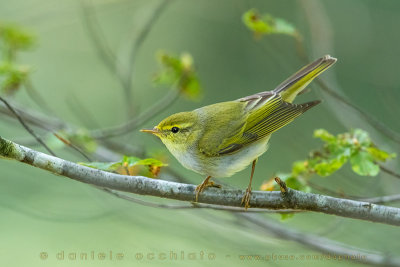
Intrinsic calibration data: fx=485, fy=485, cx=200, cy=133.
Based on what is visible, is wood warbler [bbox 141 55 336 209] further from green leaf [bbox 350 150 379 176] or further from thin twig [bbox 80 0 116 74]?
thin twig [bbox 80 0 116 74]

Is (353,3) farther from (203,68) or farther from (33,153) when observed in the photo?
(33,153)

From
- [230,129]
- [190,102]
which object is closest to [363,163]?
[230,129]

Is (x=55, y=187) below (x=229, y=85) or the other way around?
below

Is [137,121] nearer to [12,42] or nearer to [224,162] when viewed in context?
[224,162]

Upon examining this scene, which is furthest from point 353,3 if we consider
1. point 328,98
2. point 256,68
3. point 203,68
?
point 328,98

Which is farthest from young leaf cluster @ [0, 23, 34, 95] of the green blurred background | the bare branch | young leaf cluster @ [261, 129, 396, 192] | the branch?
young leaf cluster @ [261, 129, 396, 192]

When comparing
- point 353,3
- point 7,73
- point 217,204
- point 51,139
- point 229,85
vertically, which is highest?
point 353,3

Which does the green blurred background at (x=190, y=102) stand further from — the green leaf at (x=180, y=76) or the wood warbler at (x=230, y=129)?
the green leaf at (x=180, y=76)
